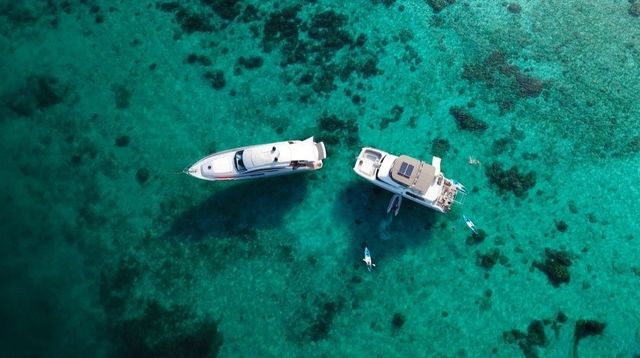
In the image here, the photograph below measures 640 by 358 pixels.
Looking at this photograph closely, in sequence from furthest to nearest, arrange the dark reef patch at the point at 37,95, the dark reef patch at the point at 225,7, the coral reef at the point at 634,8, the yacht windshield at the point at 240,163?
the coral reef at the point at 634,8, the dark reef patch at the point at 225,7, the dark reef patch at the point at 37,95, the yacht windshield at the point at 240,163

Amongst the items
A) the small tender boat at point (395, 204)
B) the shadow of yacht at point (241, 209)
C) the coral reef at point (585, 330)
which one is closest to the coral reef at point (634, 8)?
the coral reef at point (585, 330)

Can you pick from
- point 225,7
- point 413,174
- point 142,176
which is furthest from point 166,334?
point 225,7

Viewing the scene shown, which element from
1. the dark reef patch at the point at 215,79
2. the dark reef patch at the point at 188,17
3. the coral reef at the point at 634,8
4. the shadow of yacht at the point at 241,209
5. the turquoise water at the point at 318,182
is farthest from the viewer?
the coral reef at the point at 634,8

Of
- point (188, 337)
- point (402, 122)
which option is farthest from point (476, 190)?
point (188, 337)

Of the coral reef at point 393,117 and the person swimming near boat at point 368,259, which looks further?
the coral reef at point 393,117

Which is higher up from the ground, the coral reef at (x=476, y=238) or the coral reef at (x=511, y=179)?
the coral reef at (x=511, y=179)

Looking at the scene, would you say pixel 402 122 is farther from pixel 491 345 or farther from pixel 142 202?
pixel 142 202

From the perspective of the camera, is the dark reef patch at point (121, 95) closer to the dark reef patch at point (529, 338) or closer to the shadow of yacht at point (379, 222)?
the shadow of yacht at point (379, 222)
